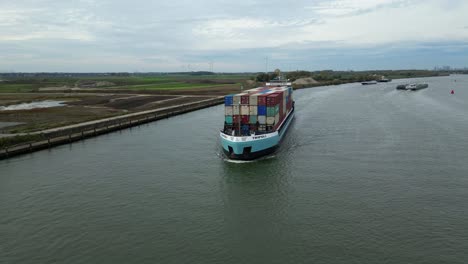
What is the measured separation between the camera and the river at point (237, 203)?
63.2 ft

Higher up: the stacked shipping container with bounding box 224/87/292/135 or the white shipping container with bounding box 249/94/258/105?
the white shipping container with bounding box 249/94/258/105

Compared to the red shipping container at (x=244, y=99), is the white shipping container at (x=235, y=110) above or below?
below

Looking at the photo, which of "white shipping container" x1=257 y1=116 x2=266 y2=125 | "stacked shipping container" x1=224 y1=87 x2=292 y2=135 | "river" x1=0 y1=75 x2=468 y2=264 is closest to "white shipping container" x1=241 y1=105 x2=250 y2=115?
"stacked shipping container" x1=224 y1=87 x2=292 y2=135

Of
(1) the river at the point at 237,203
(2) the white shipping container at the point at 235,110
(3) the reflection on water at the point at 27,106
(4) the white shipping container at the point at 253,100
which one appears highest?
(4) the white shipping container at the point at 253,100

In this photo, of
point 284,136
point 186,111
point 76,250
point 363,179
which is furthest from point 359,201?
point 186,111

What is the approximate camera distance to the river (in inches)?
758

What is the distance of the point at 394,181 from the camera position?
29359 mm

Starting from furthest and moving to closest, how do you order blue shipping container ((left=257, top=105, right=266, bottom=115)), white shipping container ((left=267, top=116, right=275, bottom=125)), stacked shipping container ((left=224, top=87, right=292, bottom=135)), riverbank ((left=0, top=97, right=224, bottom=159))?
→ blue shipping container ((left=257, top=105, right=266, bottom=115)) < stacked shipping container ((left=224, top=87, right=292, bottom=135)) < white shipping container ((left=267, top=116, right=275, bottom=125)) < riverbank ((left=0, top=97, right=224, bottom=159))

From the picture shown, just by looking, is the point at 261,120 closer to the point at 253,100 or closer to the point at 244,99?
the point at 253,100

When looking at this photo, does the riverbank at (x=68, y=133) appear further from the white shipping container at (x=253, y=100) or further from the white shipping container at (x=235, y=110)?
the white shipping container at (x=253, y=100)

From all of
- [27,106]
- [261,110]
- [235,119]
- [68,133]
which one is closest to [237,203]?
[235,119]

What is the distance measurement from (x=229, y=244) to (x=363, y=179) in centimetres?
1485

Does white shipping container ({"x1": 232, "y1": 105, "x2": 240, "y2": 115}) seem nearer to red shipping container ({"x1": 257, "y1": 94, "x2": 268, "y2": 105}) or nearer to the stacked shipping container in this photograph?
the stacked shipping container

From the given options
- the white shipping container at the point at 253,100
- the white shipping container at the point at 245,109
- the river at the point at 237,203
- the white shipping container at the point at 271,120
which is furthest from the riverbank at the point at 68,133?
the white shipping container at the point at 271,120
